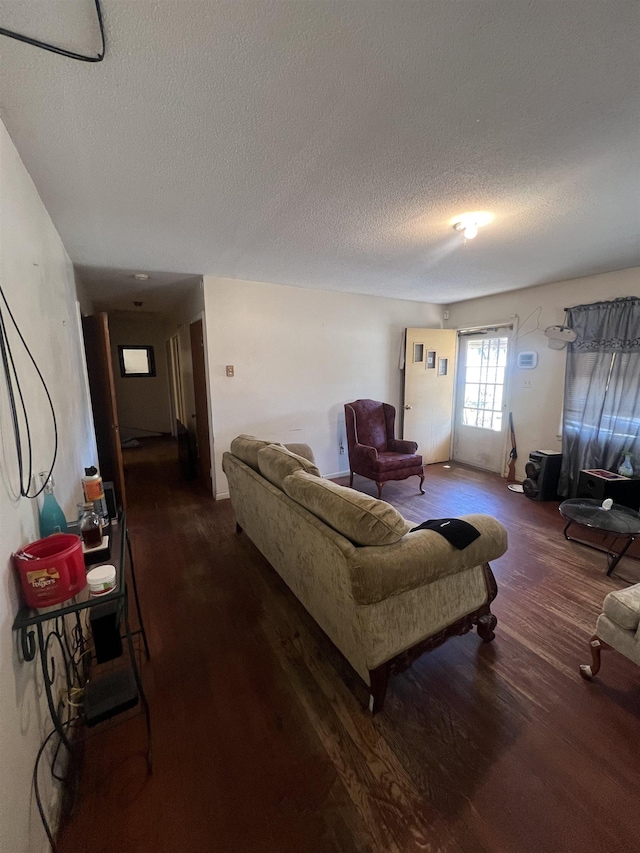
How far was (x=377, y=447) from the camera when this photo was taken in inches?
172

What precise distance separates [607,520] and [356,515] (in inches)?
89.5

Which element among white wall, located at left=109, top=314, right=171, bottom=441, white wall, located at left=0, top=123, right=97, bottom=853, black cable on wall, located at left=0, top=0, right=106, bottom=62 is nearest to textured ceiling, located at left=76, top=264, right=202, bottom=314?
white wall, located at left=0, top=123, right=97, bottom=853

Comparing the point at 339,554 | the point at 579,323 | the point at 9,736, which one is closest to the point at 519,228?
the point at 579,323

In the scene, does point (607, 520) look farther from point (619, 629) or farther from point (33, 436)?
point (33, 436)

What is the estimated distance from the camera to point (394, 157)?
1546 millimetres

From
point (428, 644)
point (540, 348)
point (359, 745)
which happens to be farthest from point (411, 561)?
point (540, 348)

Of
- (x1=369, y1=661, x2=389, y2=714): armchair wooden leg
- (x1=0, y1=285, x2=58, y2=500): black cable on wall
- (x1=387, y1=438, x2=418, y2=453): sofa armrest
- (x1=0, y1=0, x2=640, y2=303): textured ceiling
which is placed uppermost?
(x1=0, y1=0, x2=640, y2=303): textured ceiling

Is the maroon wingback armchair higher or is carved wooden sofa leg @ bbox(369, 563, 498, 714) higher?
the maroon wingback armchair

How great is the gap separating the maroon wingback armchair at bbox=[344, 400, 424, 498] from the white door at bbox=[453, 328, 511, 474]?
4.40 ft

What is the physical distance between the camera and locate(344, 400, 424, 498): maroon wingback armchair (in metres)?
3.86

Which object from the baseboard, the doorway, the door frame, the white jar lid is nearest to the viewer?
the white jar lid

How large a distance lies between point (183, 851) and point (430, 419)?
4808mm

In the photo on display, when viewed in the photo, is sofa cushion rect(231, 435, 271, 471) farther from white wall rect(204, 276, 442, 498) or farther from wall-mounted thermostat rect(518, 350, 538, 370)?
wall-mounted thermostat rect(518, 350, 538, 370)

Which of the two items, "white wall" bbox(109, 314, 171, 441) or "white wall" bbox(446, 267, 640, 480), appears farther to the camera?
"white wall" bbox(109, 314, 171, 441)
